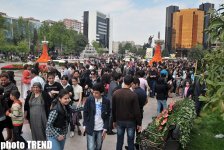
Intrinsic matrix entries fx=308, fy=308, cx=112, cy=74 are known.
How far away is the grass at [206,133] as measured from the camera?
7117 mm

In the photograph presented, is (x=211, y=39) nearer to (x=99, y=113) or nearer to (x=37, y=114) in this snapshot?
(x=99, y=113)

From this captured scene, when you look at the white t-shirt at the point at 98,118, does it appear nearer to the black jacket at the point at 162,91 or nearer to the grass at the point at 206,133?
the grass at the point at 206,133

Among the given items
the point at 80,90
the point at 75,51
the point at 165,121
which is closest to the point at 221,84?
the point at 165,121

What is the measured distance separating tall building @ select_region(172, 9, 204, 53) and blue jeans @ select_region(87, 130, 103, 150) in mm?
111404

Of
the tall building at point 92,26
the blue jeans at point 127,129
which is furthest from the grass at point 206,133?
the tall building at point 92,26

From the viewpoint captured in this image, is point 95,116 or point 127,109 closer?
point 95,116

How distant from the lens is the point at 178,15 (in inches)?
4705

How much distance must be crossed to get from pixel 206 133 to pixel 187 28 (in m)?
114

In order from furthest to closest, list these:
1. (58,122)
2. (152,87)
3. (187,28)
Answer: (187,28) < (152,87) < (58,122)

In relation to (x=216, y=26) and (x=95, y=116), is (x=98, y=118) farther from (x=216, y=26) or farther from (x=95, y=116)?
(x=216, y=26)

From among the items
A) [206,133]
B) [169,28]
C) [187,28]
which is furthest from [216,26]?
[169,28]

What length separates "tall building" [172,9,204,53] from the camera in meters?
115

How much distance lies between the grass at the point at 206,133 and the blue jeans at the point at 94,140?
230cm

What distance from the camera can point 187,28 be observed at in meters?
117
